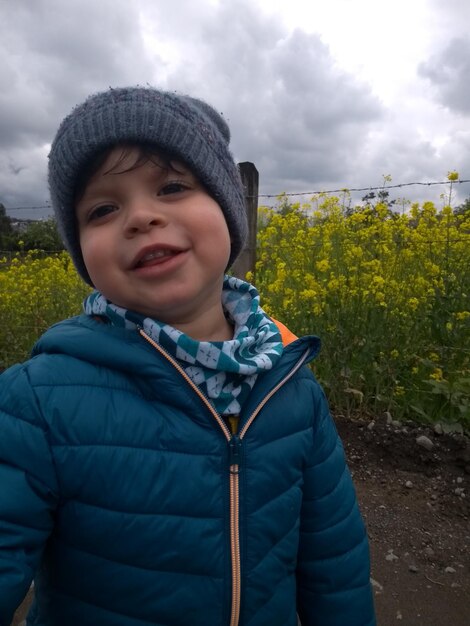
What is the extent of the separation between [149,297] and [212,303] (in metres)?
0.21

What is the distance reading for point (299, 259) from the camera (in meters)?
4.27

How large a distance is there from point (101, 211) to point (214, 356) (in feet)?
1.20

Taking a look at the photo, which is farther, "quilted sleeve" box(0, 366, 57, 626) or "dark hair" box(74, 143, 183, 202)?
"dark hair" box(74, 143, 183, 202)

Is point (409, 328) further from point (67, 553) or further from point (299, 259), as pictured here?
point (67, 553)

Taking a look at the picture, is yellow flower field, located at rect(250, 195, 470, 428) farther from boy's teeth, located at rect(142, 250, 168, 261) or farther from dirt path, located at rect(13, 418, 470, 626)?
boy's teeth, located at rect(142, 250, 168, 261)

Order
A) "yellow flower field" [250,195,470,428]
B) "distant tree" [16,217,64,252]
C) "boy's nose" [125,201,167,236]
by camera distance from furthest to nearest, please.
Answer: "distant tree" [16,217,64,252] < "yellow flower field" [250,195,470,428] < "boy's nose" [125,201,167,236]

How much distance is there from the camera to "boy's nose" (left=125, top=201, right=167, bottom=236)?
954mm

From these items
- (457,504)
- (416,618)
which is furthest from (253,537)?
(457,504)

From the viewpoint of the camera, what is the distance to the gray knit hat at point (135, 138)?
1006 millimetres

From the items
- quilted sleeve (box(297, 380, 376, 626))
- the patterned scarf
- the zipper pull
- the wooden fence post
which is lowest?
quilted sleeve (box(297, 380, 376, 626))

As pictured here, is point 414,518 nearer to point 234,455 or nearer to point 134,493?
point 234,455

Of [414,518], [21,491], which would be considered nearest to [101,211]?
[21,491]

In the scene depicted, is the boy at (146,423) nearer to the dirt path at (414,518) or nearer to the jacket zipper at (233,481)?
the jacket zipper at (233,481)

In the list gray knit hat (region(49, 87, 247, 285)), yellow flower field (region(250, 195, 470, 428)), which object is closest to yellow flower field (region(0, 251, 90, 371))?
yellow flower field (region(250, 195, 470, 428))
